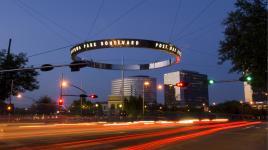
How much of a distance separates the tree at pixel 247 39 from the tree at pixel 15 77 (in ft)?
145

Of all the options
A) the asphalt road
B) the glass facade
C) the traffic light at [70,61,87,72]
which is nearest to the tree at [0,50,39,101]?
the asphalt road

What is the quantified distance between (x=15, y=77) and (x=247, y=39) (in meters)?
48.6

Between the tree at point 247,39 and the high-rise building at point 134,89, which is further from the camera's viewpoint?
the high-rise building at point 134,89

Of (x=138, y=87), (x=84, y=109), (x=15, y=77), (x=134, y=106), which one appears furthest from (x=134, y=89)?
(x=15, y=77)

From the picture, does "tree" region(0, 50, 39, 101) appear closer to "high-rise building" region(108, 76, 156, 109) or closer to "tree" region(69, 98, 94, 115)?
"tree" region(69, 98, 94, 115)

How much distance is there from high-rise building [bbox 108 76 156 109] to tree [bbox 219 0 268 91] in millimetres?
95790

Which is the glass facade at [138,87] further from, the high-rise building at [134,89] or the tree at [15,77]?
the tree at [15,77]

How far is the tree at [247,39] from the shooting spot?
2102cm

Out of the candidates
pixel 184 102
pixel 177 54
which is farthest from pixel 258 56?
pixel 184 102

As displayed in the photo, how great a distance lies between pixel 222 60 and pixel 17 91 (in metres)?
45.4

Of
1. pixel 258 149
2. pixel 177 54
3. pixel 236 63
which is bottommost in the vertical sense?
pixel 258 149

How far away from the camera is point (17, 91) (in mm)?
63688

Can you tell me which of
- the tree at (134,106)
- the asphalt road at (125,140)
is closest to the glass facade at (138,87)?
the tree at (134,106)

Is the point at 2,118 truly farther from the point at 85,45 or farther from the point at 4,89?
the point at 85,45
